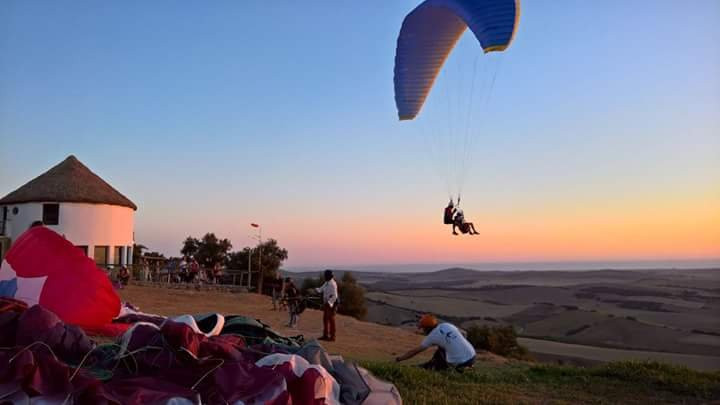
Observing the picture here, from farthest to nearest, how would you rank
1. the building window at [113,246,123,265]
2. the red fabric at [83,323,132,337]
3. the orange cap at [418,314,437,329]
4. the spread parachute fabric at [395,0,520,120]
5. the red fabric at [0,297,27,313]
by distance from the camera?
the building window at [113,246,123,265] < the spread parachute fabric at [395,0,520,120] < the orange cap at [418,314,437,329] < the red fabric at [83,323,132,337] < the red fabric at [0,297,27,313]

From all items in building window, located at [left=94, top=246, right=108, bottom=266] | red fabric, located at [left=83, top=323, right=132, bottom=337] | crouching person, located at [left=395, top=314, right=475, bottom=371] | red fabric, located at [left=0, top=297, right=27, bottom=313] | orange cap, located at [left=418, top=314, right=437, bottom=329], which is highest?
building window, located at [left=94, top=246, right=108, bottom=266]

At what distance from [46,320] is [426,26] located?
31.0 ft

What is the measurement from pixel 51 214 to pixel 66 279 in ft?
93.0

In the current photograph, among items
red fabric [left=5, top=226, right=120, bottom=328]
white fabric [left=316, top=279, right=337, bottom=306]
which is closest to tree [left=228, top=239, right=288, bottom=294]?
white fabric [left=316, top=279, right=337, bottom=306]

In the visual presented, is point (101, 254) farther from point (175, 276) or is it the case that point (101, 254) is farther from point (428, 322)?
point (428, 322)

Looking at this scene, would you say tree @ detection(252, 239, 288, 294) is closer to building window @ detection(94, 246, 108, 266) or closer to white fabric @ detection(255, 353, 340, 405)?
building window @ detection(94, 246, 108, 266)

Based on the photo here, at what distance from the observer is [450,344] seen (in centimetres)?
802

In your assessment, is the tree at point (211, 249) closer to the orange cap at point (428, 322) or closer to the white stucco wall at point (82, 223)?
the white stucco wall at point (82, 223)

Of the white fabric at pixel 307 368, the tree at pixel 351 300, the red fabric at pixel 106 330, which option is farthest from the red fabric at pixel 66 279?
the tree at pixel 351 300

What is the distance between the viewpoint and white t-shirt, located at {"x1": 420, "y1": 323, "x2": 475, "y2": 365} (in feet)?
26.3

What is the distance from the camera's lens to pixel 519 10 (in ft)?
29.6

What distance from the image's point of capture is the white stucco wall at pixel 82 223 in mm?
31000

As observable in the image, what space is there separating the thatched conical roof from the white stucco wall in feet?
1.08

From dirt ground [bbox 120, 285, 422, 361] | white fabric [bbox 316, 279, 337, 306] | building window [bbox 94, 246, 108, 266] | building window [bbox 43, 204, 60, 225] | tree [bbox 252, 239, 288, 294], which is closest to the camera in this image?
white fabric [bbox 316, 279, 337, 306]
